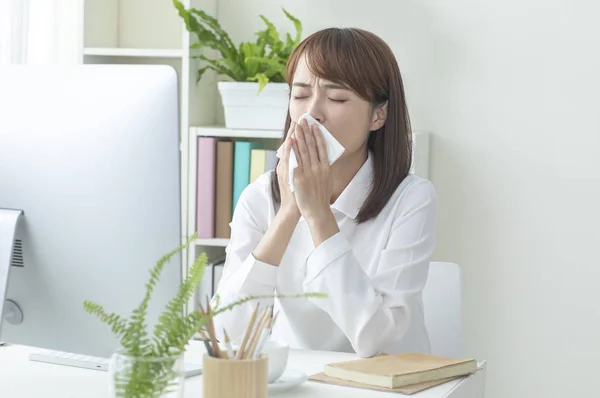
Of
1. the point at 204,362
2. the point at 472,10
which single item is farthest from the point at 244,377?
the point at 472,10

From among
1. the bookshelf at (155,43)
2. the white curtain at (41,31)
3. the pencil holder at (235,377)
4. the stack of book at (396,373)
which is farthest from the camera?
the bookshelf at (155,43)

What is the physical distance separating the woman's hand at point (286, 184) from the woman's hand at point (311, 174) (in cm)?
2

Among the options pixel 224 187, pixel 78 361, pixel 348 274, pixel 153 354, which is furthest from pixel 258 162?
pixel 153 354

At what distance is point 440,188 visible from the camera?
2.93m

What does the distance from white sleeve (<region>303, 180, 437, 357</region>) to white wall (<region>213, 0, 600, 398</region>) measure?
1.21m

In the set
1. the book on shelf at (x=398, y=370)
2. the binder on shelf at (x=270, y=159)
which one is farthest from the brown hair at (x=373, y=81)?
the binder on shelf at (x=270, y=159)

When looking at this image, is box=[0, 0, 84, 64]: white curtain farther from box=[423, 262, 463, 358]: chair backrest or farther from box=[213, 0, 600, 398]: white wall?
box=[423, 262, 463, 358]: chair backrest

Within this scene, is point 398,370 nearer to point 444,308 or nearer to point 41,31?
point 444,308

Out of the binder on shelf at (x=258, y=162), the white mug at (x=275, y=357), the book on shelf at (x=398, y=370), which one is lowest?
the book on shelf at (x=398, y=370)

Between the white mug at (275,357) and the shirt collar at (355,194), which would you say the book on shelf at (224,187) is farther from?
the white mug at (275,357)

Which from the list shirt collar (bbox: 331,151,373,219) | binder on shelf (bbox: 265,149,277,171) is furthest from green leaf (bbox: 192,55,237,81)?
shirt collar (bbox: 331,151,373,219)

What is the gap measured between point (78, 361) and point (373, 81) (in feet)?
2.81

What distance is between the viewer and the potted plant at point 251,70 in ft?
9.17

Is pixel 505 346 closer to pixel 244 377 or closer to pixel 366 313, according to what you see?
pixel 366 313
